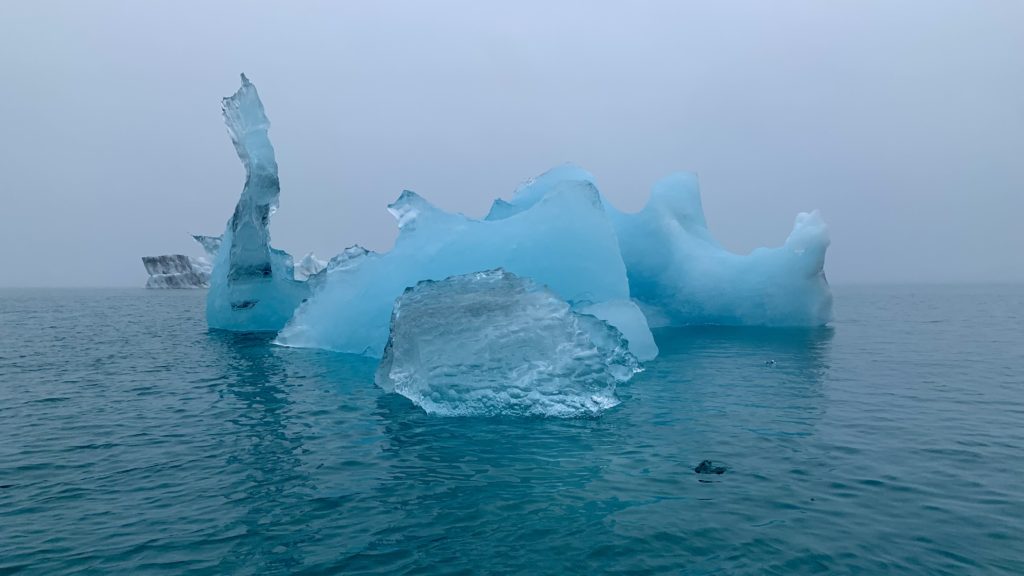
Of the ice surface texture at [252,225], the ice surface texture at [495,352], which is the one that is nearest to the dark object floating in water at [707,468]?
the ice surface texture at [495,352]

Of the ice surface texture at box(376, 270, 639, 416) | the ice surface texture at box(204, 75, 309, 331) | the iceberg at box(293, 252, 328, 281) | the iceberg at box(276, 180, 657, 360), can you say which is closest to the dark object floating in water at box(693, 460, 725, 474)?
the ice surface texture at box(376, 270, 639, 416)

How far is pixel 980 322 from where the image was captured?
29.6 meters

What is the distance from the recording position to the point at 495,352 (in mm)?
9906

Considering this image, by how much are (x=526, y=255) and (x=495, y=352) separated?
4887 mm

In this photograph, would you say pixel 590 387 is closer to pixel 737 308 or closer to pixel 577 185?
pixel 577 185

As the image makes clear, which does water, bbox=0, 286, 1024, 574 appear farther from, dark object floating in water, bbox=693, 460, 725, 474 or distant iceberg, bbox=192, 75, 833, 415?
distant iceberg, bbox=192, 75, 833, 415

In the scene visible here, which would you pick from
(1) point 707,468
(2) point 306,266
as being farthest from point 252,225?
(2) point 306,266

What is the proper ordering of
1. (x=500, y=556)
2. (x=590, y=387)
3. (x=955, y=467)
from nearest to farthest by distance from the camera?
(x=500, y=556) < (x=955, y=467) < (x=590, y=387)

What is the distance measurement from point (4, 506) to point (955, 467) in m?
9.59

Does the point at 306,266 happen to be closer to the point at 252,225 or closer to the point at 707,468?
the point at 252,225

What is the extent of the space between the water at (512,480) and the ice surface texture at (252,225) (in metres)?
9.16

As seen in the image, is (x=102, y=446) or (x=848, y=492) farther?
(x=102, y=446)

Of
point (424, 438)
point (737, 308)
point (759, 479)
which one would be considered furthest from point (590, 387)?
point (737, 308)

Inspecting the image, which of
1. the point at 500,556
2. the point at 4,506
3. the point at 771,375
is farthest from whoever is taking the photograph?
the point at 771,375
